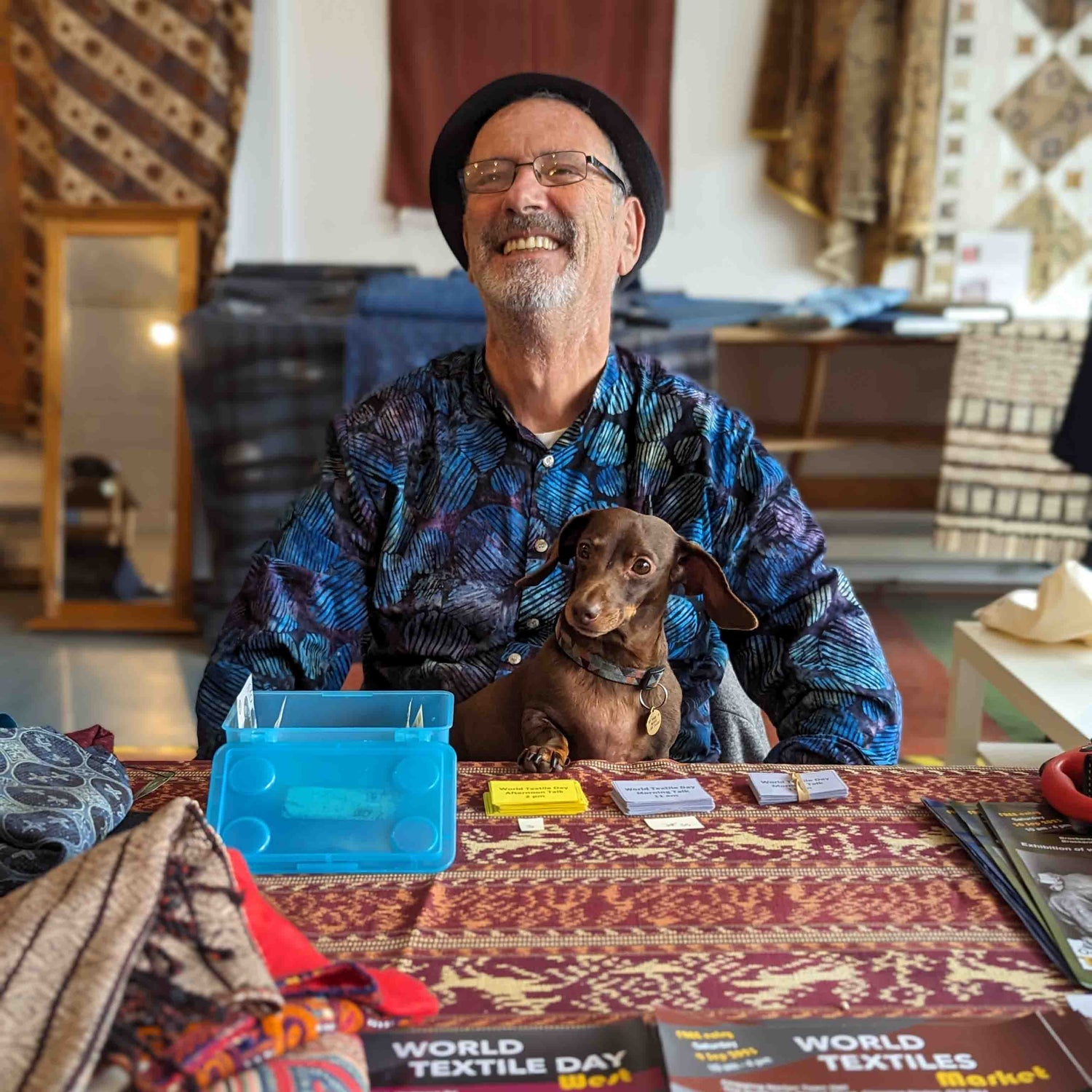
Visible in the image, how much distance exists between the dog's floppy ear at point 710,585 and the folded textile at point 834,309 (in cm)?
243

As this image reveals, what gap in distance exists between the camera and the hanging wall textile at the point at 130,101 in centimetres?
401

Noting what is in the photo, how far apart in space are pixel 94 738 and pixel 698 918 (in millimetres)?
637

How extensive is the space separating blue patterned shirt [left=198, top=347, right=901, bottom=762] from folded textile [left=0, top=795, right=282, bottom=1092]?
2.39 ft

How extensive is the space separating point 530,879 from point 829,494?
11.5 ft

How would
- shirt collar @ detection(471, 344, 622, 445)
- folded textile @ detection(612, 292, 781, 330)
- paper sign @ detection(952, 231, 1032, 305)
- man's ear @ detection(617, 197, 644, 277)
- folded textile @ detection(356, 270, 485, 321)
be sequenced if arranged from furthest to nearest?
paper sign @ detection(952, 231, 1032, 305)
folded textile @ detection(612, 292, 781, 330)
folded textile @ detection(356, 270, 485, 321)
man's ear @ detection(617, 197, 644, 277)
shirt collar @ detection(471, 344, 622, 445)

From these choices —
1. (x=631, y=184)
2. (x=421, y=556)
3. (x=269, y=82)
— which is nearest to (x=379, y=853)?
(x=421, y=556)

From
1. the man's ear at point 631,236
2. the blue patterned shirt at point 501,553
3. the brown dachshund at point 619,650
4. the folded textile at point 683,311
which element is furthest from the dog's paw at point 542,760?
the folded textile at point 683,311

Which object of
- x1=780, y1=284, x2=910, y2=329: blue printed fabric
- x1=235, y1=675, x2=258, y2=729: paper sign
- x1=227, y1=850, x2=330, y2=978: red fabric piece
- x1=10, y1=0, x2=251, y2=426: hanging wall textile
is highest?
x1=10, y1=0, x2=251, y2=426: hanging wall textile

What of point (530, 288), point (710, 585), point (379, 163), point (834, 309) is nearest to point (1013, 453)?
point (834, 309)

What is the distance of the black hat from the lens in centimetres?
164

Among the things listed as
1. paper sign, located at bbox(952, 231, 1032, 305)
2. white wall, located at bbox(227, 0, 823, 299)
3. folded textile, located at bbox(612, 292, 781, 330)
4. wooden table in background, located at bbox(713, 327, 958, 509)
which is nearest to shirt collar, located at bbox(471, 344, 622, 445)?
folded textile, located at bbox(612, 292, 781, 330)

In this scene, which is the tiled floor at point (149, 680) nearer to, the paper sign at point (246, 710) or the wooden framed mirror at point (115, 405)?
the wooden framed mirror at point (115, 405)

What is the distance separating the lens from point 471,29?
407 centimetres

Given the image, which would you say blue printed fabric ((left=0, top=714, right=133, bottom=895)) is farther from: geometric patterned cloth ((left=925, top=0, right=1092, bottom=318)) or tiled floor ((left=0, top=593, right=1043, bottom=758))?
geometric patterned cloth ((left=925, top=0, right=1092, bottom=318))
